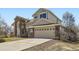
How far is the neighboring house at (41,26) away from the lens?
2695 millimetres

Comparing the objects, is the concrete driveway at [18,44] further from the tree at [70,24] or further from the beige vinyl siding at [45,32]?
the tree at [70,24]

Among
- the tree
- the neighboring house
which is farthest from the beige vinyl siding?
the tree

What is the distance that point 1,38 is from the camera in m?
2.70

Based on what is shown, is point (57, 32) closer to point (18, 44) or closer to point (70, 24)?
point (70, 24)

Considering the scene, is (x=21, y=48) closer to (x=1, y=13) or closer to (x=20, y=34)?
(x=20, y=34)

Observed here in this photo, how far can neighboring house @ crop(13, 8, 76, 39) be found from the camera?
2695mm

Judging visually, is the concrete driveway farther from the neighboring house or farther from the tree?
the tree

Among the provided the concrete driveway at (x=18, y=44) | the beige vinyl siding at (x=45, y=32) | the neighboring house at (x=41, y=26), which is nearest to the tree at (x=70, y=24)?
the neighboring house at (x=41, y=26)

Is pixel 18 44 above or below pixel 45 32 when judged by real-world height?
below

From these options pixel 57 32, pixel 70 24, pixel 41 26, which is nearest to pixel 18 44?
pixel 41 26

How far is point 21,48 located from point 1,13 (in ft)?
1.49

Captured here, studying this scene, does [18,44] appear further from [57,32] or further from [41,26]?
[57,32]

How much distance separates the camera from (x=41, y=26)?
8.95ft
